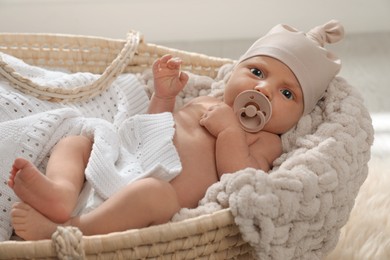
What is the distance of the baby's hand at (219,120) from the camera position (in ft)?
4.16

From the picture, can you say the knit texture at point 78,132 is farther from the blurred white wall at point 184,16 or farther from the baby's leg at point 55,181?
the blurred white wall at point 184,16

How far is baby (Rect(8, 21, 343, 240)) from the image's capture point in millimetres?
1045

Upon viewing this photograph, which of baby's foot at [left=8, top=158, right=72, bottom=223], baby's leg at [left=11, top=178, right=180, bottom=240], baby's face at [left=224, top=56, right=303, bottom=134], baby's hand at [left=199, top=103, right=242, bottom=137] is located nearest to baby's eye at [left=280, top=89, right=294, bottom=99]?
baby's face at [left=224, top=56, right=303, bottom=134]

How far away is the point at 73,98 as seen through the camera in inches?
53.3

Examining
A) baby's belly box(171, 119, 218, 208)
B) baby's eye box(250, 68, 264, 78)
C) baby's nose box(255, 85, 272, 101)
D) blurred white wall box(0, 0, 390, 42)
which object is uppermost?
baby's eye box(250, 68, 264, 78)

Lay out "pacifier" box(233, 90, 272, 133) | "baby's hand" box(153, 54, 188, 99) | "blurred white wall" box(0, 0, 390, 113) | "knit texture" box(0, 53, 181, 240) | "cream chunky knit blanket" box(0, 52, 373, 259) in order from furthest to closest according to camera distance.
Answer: "blurred white wall" box(0, 0, 390, 113), "baby's hand" box(153, 54, 188, 99), "pacifier" box(233, 90, 272, 133), "knit texture" box(0, 53, 181, 240), "cream chunky knit blanket" box(0, 52, 373, 259)

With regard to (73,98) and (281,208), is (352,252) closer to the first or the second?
(281,208)

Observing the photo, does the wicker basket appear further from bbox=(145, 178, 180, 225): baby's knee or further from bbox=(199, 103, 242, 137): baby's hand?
bbox=(199, 103, 242, 137): baby's hand

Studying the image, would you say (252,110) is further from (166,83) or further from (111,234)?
(111,234)

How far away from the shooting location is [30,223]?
1.02m

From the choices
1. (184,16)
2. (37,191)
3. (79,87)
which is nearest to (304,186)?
(37,191)

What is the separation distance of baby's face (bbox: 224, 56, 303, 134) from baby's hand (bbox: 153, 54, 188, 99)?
0.40 ft

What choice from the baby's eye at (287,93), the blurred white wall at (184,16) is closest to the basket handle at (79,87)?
the baby's eye at (287,93)

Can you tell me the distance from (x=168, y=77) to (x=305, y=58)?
27 cm
